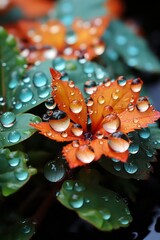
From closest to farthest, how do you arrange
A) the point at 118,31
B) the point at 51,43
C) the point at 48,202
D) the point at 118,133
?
the point at 118,133 → the point at 48,202 → the point at 51,43 → the point at 118,31

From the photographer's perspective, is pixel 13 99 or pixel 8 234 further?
pixel 13 99

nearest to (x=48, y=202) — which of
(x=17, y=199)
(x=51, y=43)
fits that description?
(x=17, y=199)

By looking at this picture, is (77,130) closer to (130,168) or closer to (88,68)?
(130,168)

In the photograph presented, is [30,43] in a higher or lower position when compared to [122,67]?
higher

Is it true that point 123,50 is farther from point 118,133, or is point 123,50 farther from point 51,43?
point 118,133

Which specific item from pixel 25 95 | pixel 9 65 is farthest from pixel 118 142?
pixel 9 65

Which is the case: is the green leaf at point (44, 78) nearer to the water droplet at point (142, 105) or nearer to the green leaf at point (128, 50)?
the water droplet at point (142, 105)

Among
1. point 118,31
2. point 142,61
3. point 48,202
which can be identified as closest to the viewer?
point 48,202
